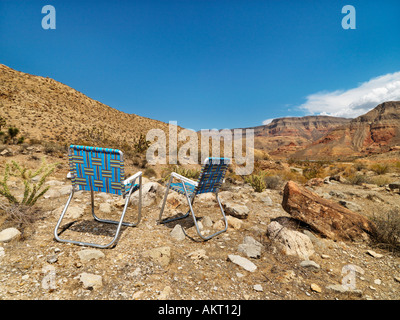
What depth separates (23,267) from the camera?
2080mm

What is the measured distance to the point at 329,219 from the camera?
3367 millimetres

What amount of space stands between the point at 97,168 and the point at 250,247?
8.19 ft

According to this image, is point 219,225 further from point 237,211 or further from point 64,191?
point 64,191

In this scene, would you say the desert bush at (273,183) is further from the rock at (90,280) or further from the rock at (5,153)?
the rock at (5,153)

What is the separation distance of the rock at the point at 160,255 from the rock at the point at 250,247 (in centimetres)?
104

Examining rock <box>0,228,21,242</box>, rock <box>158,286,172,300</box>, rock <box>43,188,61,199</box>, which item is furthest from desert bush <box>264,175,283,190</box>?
rock <box>0,228,21,242</box>

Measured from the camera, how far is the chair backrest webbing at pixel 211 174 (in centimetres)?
314

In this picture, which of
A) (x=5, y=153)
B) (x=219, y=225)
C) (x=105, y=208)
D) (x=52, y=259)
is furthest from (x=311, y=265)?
(x=5, y=153)

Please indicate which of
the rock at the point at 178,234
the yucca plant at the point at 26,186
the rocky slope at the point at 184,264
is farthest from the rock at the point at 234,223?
the yucca plant at the point at 26,186

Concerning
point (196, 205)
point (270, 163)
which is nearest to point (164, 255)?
point (196, 205)

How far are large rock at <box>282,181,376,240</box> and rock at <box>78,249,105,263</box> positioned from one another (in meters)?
3.15

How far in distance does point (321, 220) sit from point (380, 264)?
0.88m

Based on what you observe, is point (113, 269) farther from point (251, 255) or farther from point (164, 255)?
point (251, 255)

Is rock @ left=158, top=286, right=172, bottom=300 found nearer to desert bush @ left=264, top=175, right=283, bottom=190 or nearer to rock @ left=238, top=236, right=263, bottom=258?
rock @ left=238, top=236, right=263, bottom=258
